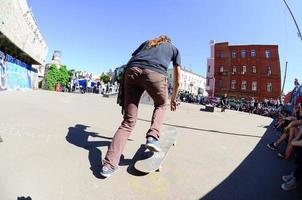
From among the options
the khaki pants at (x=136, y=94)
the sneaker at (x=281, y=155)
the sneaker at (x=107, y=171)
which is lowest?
the sneaker at (x=281, y=155)

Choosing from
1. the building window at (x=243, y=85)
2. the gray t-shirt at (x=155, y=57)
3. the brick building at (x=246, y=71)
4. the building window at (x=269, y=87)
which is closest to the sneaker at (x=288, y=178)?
the gray t-shirt at (x=155, y=57)

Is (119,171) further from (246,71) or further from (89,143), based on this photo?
(246,71)

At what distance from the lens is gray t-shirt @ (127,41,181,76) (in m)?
3.39

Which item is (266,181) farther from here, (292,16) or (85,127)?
(292,16)

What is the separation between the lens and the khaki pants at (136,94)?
3.29 m

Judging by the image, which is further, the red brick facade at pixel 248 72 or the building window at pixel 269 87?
the red brick facade at pixel 248 72

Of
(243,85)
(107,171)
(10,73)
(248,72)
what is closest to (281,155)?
(107,171)

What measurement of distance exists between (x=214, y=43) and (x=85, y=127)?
61.2 metres

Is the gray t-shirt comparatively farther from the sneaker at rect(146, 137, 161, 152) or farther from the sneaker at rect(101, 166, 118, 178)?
the sneaker at rect(101, 166, 118, 178)

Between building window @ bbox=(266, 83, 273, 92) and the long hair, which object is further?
building window @ bbox=(266, 83, 273, 92)

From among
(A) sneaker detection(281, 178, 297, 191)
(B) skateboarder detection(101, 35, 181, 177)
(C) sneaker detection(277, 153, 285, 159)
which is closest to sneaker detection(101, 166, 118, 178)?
(B) skateboarder detection(101, 35, 181, 177)

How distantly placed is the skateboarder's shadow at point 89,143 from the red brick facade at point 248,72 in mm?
56093

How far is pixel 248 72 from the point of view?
58.1m

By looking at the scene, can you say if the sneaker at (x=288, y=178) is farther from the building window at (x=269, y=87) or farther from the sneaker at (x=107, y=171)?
the building window at (x=269, y=87)
